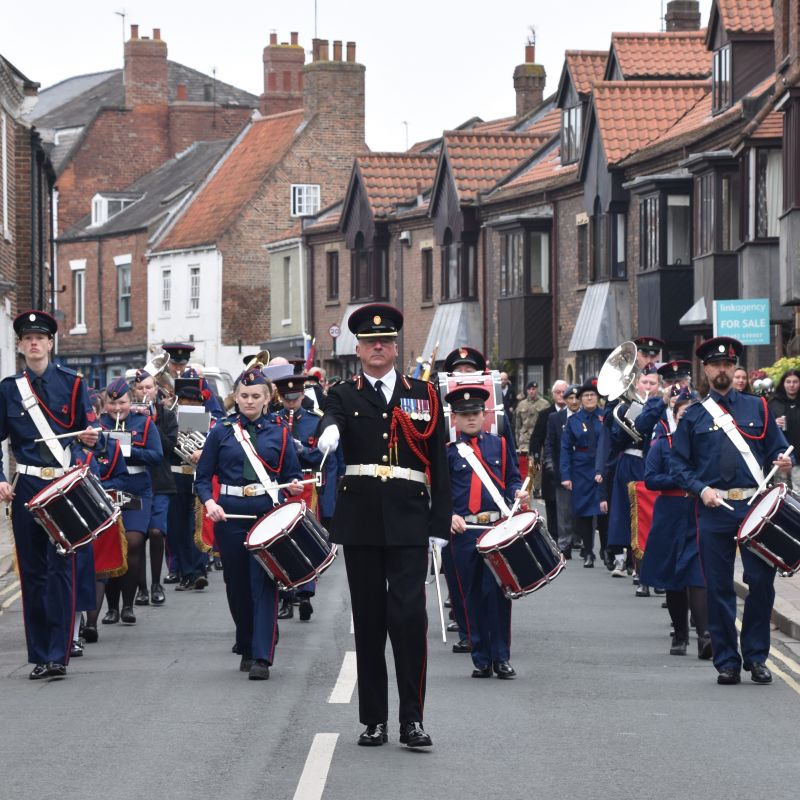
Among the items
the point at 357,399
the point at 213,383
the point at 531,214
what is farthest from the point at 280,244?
the point at 357,399

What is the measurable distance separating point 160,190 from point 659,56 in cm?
2929

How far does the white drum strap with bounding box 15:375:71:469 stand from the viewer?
11484 millimetres

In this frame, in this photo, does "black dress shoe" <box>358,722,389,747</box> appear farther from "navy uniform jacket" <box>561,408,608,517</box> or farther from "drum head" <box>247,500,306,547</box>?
"navy uniform jacket" <box>561,408,608,517</box>

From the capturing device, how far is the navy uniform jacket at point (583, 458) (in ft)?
63.4

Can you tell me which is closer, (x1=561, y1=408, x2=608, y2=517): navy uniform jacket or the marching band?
the marching band

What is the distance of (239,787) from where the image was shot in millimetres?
7961

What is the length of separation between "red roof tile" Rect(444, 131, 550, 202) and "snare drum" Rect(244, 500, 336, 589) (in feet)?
132

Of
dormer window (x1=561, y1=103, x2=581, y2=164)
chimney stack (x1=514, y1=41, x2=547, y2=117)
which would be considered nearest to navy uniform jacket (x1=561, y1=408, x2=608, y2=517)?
dormer window (x1=561, y1=103, x2=581, y2=164)

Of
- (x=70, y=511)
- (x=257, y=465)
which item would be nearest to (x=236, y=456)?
(x=257, y=465)

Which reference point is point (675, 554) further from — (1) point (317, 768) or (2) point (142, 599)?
(2) point (142, 599)

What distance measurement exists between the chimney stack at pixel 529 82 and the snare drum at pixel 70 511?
51.6 metres

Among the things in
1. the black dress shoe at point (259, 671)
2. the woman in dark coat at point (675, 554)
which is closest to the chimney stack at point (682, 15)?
the woman in dark coat at point (675, 554)

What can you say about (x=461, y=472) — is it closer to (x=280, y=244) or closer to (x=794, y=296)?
(x=794, y=296)

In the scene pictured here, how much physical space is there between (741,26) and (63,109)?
150 ft
